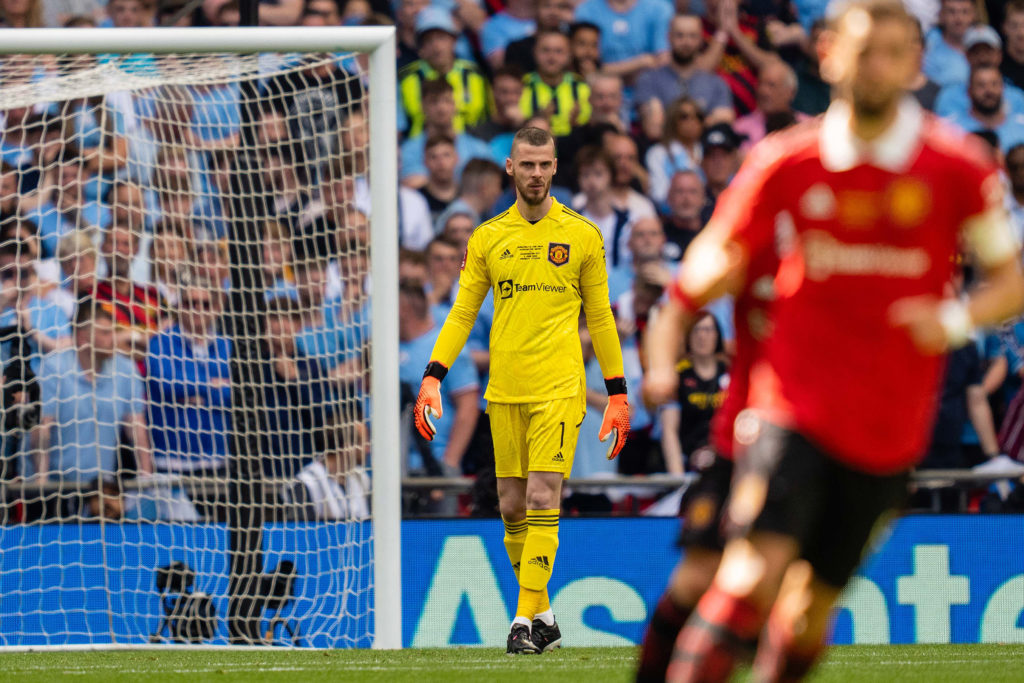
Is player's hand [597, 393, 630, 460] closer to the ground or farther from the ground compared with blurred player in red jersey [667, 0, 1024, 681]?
closer to the ground

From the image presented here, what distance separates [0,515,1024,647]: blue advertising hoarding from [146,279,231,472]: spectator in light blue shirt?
1.66ft

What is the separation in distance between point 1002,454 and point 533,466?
404 cm

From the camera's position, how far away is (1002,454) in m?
9.47

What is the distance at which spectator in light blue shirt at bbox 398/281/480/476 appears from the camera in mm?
9164

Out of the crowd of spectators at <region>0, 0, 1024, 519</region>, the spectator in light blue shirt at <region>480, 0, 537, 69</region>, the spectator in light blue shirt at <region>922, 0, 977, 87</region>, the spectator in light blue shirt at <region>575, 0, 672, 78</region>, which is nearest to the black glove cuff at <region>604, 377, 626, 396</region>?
the crowd of spectators at <region>0, 0, 1024, 519</region>

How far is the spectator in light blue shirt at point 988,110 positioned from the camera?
10594 millimetres

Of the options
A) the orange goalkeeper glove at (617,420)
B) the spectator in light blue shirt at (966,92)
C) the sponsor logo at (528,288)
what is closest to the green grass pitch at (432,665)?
the orange goalkeeper glove at (617,420)

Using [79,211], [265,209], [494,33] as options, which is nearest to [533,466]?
[265,209]

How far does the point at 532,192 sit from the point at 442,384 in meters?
2.59

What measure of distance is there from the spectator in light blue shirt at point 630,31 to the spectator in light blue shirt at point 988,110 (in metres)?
2.19

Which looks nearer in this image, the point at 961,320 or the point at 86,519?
the point at 961,320

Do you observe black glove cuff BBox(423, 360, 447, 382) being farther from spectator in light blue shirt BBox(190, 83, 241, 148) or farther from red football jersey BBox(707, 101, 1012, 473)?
red football jersey BBox(707, 101, 1012, 473)

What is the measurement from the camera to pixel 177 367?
321 inches

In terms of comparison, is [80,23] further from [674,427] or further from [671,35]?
[674,427]
